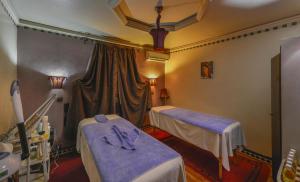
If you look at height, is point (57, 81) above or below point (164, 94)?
above

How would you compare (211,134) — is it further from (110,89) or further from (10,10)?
(10,10)

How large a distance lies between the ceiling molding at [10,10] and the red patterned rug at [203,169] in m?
2.34

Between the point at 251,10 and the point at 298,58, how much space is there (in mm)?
964

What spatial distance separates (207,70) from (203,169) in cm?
205

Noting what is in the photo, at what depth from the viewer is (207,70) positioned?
309 cm

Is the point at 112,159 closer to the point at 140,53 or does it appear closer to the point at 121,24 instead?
the point at 121,24

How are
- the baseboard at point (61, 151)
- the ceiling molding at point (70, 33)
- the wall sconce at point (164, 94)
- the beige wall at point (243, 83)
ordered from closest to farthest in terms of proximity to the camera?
the ceiling molding at point (70, 33), the beige wall at point (243, 83), the baseboard at point (61, 151), the wall sconce at point (164, 94)

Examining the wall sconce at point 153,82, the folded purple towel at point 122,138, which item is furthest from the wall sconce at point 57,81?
the wall sconce at point 153,82

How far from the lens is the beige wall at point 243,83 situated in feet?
7.42

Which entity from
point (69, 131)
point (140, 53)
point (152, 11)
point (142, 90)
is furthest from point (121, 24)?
point (69, 131)

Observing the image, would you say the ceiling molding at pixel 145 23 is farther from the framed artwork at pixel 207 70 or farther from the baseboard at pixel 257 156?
the baseboard at pixel 257 156

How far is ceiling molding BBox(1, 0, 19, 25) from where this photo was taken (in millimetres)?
1594

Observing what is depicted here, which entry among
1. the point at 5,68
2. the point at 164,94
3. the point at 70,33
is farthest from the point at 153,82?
the point at 5,68

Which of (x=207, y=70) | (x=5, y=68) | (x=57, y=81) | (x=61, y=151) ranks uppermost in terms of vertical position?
(x=207, y=70)
